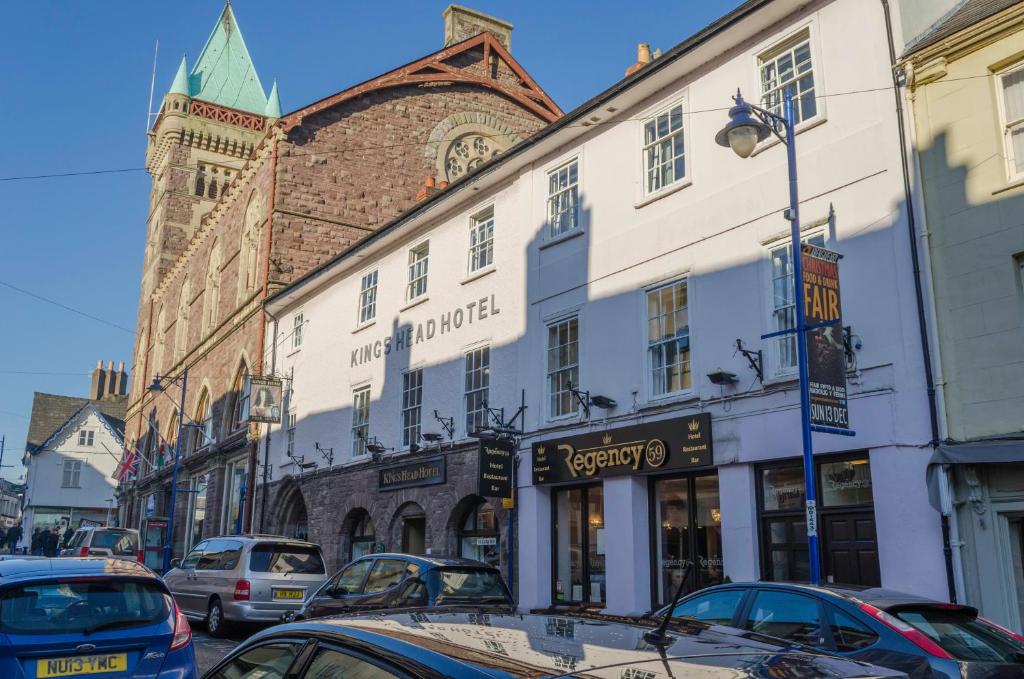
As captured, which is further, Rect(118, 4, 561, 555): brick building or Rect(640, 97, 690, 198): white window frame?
Rect(118, 4, 561, 555): brick building

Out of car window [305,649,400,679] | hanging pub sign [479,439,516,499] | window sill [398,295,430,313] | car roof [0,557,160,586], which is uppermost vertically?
window sill [398,295,430,313]

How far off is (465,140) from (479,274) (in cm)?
1669

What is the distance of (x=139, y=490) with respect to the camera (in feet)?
166

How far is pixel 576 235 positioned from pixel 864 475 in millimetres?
7318

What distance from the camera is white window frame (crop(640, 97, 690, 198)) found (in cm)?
1534

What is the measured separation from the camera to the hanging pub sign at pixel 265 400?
27234mm

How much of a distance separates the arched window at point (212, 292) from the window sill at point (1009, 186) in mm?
33156

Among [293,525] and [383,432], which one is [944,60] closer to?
[383,432]

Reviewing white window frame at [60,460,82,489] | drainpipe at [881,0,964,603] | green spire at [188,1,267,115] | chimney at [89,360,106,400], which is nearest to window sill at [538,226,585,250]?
drainpipe at [881,0,964,603]

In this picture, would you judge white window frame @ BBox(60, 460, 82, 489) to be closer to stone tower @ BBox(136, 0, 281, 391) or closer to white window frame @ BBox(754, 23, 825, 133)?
stone tower @ BBox(136, 0, 281, 391)

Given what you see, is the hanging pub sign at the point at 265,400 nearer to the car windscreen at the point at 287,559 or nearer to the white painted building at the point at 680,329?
the white painted building at the point at 680,329

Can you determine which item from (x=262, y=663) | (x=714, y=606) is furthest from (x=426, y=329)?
(x=262, y=663)

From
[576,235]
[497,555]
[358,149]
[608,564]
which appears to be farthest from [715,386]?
[358,149]

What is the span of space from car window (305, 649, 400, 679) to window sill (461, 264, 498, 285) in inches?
639
